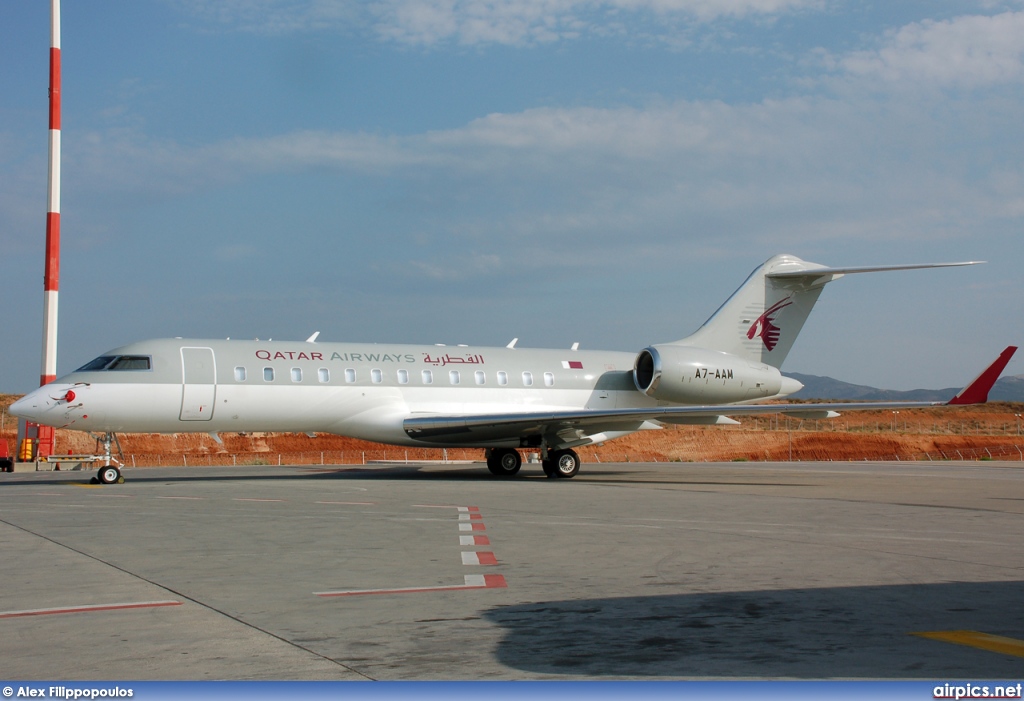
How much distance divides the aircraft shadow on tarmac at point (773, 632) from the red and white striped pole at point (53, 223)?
94.4 feet

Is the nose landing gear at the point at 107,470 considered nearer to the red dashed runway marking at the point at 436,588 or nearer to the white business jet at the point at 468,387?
the white business jet at the point at 468,387

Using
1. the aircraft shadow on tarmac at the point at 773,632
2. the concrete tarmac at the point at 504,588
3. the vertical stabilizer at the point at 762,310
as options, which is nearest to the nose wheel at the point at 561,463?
the vertical stabilizer at the point at 762,310

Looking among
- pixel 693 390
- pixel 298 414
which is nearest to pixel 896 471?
pixel 693 390

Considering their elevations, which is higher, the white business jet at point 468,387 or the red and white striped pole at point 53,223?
the red and white striped pole at point 53,223

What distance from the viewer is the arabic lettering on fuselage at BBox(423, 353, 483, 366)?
2544 centimetres

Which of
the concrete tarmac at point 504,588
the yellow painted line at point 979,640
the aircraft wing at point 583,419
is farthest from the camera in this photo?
the aircraft wing at point 583,419

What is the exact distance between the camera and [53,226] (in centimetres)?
3162

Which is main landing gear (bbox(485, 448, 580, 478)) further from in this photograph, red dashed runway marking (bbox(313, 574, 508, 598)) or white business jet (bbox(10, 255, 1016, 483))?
red dashed runway marking (bbox(313, 574, 508, 598))

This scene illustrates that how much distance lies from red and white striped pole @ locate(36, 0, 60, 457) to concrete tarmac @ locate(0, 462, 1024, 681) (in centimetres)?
1652

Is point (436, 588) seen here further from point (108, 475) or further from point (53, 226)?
point (53, 226)

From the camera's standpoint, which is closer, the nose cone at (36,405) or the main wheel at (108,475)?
the nose cone at (36,405)

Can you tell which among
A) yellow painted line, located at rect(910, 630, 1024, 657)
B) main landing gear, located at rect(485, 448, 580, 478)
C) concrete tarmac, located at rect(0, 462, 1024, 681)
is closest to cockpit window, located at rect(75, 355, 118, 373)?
concrete tarmac, located at rect(0, 462, 1024, 681)

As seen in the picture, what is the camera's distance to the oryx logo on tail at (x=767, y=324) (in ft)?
93.6

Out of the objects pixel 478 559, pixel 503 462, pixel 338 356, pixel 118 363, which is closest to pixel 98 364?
pixel 118 363
